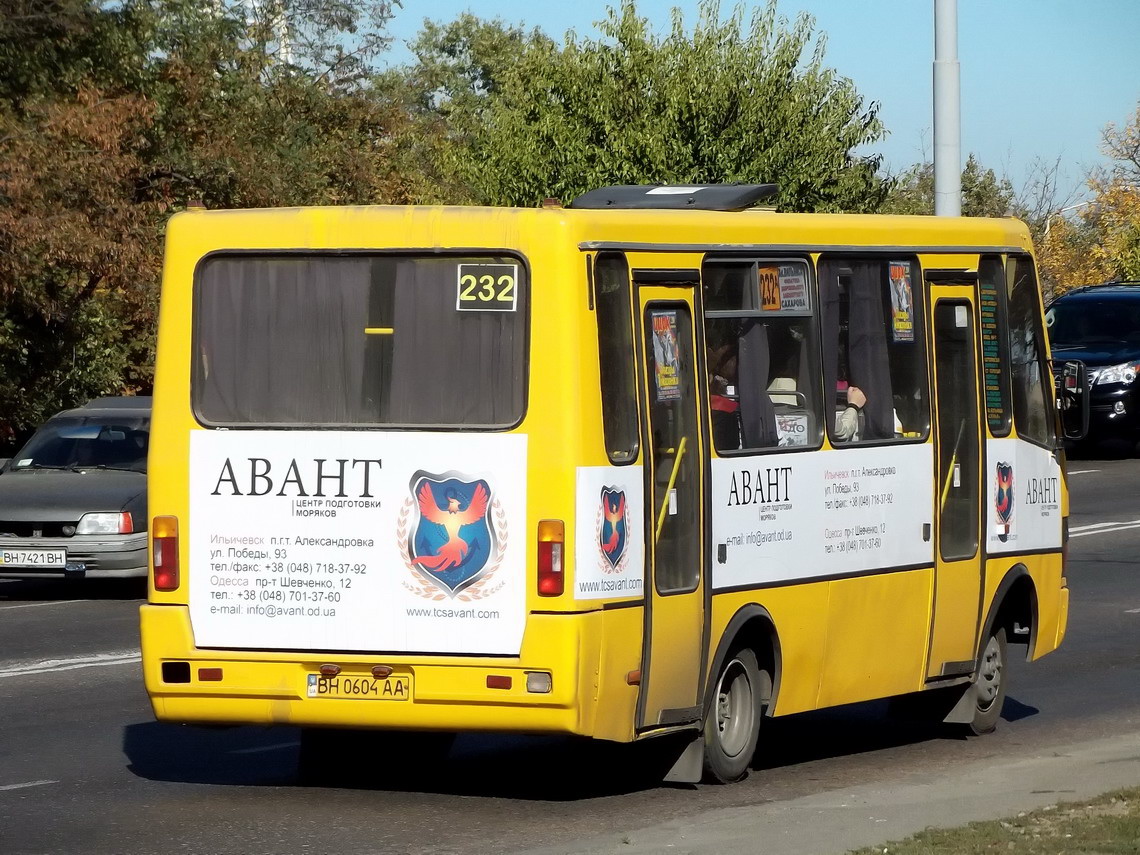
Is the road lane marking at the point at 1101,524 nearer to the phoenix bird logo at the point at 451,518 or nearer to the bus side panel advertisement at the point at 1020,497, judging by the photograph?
the bus side panel advertisement at the point at 1020,497

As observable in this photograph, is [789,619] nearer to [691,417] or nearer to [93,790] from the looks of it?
[691,417]

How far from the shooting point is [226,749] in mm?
10211

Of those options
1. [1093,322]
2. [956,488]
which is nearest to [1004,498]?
[956,488]

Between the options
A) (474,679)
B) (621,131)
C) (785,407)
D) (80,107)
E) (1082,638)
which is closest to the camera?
(474,679)

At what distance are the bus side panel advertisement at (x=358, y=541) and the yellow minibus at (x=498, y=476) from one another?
0.04ft

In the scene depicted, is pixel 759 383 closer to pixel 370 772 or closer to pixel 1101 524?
pixel 370 772

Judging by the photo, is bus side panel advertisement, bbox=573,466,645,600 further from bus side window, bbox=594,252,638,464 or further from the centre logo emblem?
the centre logo emblem

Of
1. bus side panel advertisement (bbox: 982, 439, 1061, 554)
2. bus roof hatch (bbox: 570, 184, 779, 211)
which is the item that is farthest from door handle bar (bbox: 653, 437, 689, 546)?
bus side panel advertisement (bbox: 982, 439, 1061, 554)

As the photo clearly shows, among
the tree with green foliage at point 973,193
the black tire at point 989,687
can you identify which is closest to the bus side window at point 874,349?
the black tire at point 989,687

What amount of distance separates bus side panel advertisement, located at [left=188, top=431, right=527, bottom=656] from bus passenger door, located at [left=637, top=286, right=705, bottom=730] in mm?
633

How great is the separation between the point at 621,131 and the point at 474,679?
3664cm

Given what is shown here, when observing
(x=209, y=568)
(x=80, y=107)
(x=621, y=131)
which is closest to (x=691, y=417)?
(x=209, y=568)

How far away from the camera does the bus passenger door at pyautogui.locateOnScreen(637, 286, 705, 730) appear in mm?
8430

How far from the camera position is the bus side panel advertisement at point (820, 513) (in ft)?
29.5
